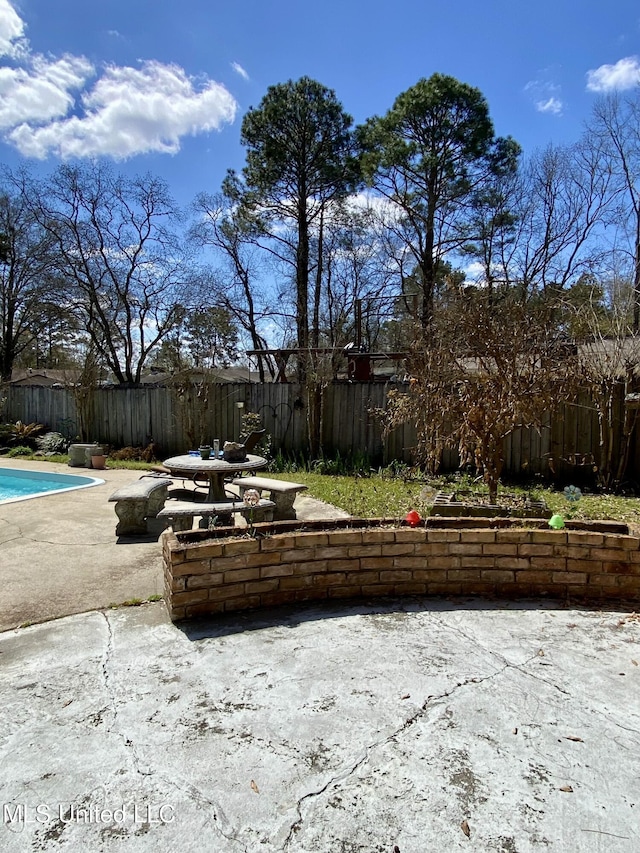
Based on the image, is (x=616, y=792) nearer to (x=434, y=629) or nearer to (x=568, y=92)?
(x=434, y=629)

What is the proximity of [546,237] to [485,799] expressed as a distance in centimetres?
1689

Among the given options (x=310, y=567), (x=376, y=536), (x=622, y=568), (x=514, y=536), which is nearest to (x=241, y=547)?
(x=310, y=567)

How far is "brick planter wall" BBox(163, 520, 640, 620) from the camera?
3.10 m

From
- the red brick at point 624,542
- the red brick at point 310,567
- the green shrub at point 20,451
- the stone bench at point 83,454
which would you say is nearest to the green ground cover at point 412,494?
the red brick at point 624,542

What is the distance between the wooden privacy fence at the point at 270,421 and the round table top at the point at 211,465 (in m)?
3.52

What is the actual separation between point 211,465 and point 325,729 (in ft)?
12.1

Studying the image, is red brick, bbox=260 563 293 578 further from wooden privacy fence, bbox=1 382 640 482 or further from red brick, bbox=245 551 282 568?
wooden privacy fence, bbox=1 382 640 482

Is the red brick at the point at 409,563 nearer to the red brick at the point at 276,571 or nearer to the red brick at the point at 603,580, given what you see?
the red brick at the point at 276,571

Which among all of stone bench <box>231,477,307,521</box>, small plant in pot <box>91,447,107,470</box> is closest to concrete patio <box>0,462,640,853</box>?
stone bench <box>231,477,307,521</box>

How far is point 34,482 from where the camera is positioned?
8750 millimetres

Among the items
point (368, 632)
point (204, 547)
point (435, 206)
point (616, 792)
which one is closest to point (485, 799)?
point (616, 792)

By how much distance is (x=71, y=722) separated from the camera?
2002 mm

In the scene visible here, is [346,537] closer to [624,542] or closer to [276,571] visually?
[276,571]

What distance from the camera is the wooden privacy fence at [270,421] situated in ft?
24.1
